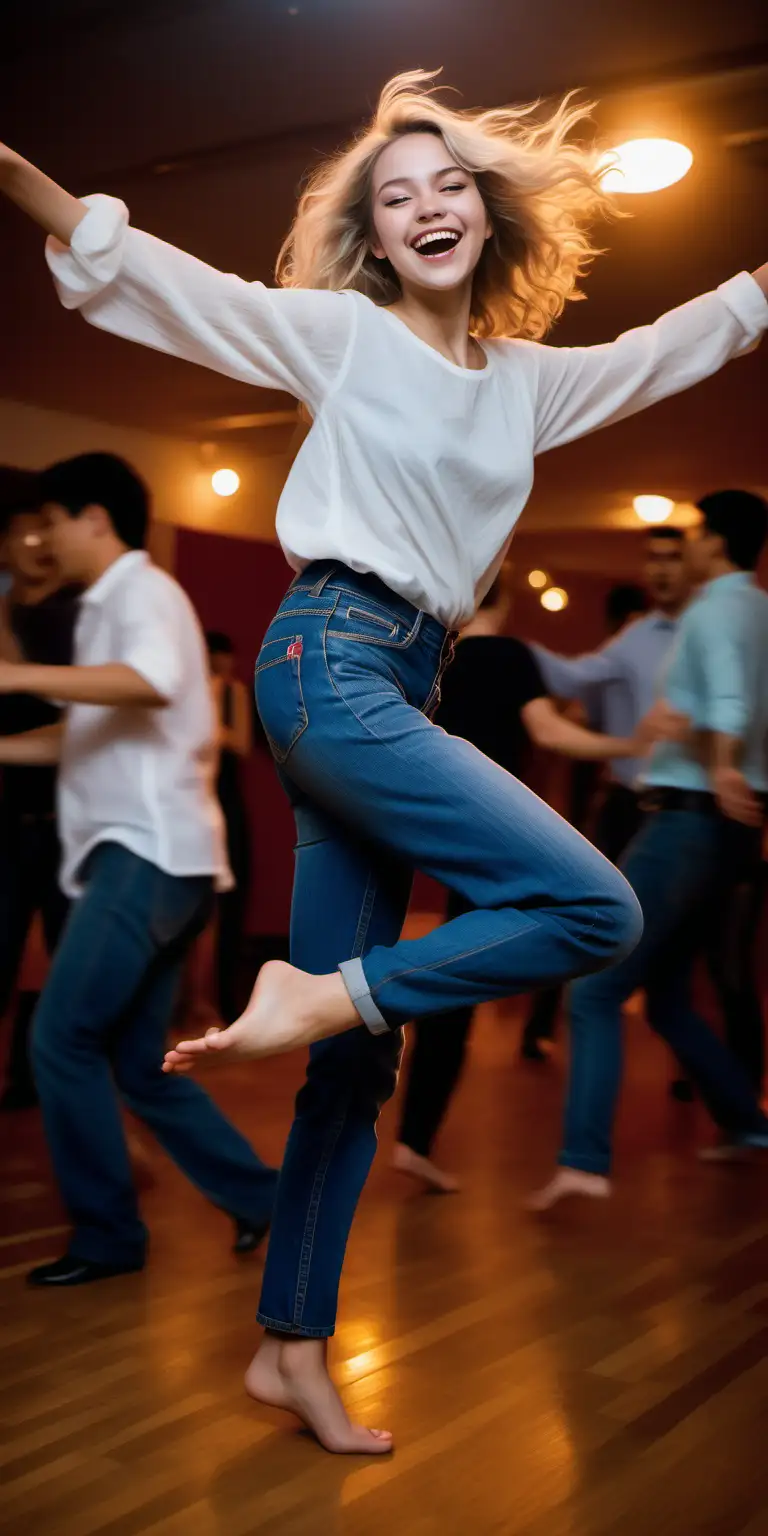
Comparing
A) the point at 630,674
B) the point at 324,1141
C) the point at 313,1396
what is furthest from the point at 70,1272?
the point at 630,674

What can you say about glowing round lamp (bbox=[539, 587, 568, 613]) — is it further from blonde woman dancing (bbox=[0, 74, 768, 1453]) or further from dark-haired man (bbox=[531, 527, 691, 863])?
blonde woman dancing (bbox=[0, 74, 768, 1453])

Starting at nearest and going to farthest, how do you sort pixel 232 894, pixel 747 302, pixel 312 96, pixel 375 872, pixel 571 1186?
pixel 375 872 < pixel 747 302 < pixel 571 1186 < pixel 312 96 < pixel 232 894

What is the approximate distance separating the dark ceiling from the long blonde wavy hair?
7.17 ft

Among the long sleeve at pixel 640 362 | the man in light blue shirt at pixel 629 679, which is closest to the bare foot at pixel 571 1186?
the man in light blue shirt at pixel 629 679

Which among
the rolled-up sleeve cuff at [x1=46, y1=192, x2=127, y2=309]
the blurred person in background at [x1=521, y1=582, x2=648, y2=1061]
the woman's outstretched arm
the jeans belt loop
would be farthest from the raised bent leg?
the blurred person in background at [x1=521, y1=582, x2=648, y2=1061]

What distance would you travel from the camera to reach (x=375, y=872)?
5.98 feet

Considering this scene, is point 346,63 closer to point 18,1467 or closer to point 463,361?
point 463,361

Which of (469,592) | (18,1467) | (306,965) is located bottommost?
(18,1467)

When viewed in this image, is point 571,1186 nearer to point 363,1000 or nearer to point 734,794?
point 734,794

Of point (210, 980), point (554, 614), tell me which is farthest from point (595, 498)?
point (210, 980)

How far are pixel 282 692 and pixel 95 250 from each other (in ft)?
1.74

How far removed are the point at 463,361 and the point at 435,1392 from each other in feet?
4.71

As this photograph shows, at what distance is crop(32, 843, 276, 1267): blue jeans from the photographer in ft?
8.44

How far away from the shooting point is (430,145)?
1.79 metres
